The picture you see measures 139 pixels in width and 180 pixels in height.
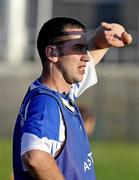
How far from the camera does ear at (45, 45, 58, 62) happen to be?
6527 mm

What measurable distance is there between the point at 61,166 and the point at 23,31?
85.0 feet

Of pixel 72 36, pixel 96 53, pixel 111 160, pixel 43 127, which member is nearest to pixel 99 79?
pixel 111 160

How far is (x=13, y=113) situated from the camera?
84.9 ft

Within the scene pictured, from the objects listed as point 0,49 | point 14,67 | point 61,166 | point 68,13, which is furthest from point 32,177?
point 68,13

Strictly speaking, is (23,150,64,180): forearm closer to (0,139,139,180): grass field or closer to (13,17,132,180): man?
(13,17,132,180): man

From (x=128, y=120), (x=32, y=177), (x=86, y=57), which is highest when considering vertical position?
(x=86, y=57)

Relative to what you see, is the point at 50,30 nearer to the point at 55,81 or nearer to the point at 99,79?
the point at 55,81

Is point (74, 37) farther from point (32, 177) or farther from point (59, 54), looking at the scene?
point (32, 177)

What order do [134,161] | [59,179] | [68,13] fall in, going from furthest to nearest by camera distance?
[68,13] < [134,161] < [59,179]

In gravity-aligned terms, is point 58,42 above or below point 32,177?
above

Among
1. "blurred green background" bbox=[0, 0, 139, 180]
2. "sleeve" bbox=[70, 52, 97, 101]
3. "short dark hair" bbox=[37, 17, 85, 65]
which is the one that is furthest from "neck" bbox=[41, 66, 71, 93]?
"blurred green background" bbox=[0, 0, 139, 180]

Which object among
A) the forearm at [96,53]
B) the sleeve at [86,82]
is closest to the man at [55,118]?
the sleeve at [86,82]

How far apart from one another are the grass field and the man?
10093mm

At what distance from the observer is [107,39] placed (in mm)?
7258
